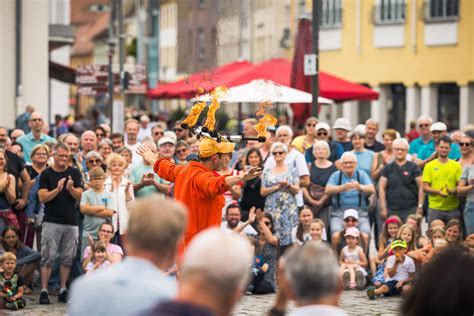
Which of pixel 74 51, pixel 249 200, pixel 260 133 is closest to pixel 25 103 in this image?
pixel 249 200

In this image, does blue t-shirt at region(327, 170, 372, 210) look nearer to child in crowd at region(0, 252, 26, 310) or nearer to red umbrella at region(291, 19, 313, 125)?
child in crowd at region(0, 252, 26, 310)

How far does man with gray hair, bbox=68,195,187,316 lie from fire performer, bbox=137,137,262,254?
5.33 metres

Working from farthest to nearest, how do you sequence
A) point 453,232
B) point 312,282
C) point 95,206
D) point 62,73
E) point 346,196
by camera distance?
point 62,73 < point 346,196 < point 453,232 < point 95,206 < point 312,282

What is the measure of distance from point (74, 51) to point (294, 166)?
116 m

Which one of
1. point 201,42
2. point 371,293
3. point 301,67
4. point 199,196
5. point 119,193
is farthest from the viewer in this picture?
point 301,67

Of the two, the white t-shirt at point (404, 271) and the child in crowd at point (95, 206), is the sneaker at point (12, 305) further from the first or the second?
the white t-shirt at point (404, 271)

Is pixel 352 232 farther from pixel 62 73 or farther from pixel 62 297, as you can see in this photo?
pixel 62 73

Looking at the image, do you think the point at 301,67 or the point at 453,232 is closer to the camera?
the point at 453,232

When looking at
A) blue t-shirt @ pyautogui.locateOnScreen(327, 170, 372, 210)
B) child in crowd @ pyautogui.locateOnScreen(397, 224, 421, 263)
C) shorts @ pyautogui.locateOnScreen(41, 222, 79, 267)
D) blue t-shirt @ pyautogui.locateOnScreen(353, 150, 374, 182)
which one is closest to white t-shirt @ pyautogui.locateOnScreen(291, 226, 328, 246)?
blue t-shirt @ pyautogui.locateOnScreen(327, 170, 372, 210)

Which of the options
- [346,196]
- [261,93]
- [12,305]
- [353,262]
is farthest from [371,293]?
[261,93]

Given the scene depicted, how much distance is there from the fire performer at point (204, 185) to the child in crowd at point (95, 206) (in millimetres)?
3387

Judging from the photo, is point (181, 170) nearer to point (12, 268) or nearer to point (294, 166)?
point (12, 268)

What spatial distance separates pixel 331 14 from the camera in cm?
4878

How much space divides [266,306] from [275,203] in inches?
85.0
